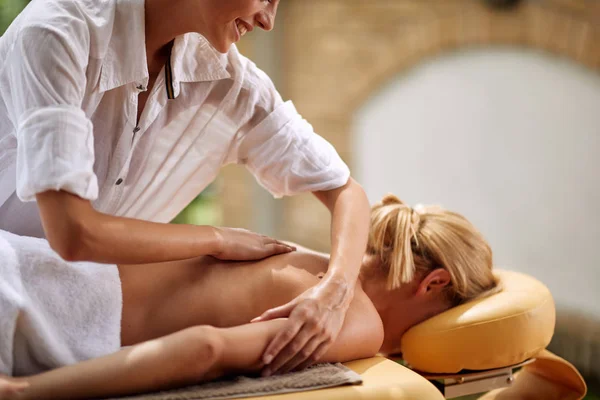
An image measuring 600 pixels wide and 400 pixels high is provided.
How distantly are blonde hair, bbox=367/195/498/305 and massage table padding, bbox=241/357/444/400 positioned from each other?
15.6 inches

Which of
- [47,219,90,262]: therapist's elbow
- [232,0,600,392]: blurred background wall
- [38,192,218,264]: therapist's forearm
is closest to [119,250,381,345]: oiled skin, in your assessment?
[38,192,218,264]: therapist's forearm

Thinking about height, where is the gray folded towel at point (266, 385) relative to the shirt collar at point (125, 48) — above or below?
below

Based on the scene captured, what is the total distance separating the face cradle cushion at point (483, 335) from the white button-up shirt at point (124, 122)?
0.46m

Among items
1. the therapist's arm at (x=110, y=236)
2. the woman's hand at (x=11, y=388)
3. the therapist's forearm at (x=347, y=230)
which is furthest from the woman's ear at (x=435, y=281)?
→ the woman's hand at (x=11, y=388)

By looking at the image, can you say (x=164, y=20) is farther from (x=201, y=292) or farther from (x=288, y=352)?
(x=288, y=352)

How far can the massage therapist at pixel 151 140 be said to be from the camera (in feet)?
4.36

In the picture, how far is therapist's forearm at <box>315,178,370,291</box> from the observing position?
5.42ft

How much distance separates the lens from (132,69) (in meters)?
1.55

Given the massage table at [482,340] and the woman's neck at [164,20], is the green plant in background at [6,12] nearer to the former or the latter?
the woman's neck at [164,20]

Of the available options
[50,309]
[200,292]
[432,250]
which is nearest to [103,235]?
[50,309]

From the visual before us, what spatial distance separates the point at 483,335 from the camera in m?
1.76

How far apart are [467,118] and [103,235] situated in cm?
332

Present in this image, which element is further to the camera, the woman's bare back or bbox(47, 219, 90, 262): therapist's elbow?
the woman's bare back

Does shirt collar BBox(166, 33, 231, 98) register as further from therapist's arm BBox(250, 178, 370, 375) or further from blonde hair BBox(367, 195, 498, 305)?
blonde hair BBox(367, 195, 498, 305)
